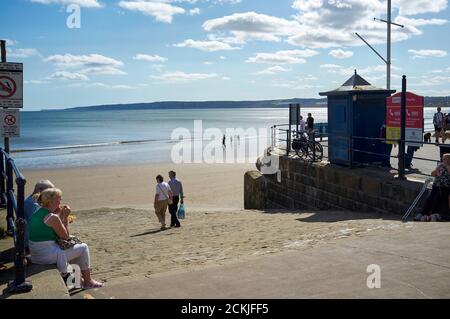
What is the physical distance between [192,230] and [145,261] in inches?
144

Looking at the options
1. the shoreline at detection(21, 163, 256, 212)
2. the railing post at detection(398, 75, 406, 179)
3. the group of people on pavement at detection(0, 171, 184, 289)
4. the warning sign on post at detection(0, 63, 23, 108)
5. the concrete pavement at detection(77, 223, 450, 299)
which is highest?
A: the warning sign on post at detection(0, 63, 23, 108)

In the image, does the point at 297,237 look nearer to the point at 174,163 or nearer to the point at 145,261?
the point at 145,261

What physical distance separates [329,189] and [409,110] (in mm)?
2806

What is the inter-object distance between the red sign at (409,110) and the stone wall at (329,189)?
1.14 metres

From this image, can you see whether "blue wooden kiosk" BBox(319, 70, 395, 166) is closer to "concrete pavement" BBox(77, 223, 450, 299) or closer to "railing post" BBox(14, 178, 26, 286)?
"concrete pavement" BBox(77, 223, 450, 299)

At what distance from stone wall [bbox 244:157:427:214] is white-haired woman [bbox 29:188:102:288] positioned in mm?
6162

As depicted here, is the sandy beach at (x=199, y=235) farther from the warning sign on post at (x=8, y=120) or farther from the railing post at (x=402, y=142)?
the warning sign on post at (x=8, y=120)

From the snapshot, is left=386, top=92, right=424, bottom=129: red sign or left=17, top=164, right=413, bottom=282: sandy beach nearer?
left=17, top=164, right=413, bottom=282: sandy beach

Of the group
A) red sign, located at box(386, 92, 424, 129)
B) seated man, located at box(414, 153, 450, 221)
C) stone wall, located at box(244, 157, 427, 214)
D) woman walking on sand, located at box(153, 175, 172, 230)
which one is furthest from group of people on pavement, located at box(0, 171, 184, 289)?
red sign, located at box(386, 92, 424, 129)

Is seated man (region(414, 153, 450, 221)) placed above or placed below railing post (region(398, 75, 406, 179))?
below

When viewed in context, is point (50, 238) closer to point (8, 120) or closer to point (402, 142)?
point (8, 120)

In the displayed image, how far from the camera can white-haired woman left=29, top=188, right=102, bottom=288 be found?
17.4 ft

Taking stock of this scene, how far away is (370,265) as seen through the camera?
5496 mm
